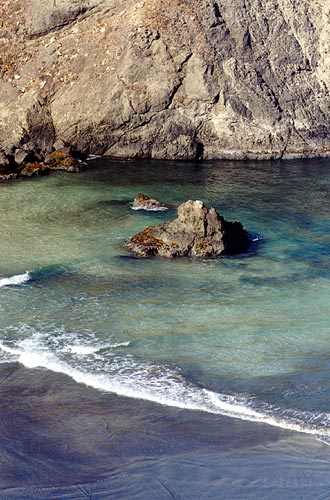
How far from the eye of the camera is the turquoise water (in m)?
24.1

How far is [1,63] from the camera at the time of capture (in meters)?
66.4

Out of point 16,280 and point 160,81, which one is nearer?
point 16,280

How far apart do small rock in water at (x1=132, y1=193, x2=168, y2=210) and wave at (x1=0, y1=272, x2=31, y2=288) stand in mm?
13869

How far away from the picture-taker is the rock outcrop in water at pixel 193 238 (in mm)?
37844

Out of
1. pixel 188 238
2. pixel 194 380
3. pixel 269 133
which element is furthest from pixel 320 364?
pixel 269 133

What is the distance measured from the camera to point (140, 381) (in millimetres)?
24344

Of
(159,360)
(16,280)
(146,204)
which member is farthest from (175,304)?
(146,204)

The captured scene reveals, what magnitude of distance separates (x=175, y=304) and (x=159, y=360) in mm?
5423

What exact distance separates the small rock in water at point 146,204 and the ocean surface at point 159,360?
1.16m

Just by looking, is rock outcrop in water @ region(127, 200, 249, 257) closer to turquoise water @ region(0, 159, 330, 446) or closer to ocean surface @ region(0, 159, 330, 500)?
turquoise water @ region(0, 159, 330, 446)

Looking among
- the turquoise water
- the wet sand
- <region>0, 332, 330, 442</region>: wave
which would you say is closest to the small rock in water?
the turquoise water

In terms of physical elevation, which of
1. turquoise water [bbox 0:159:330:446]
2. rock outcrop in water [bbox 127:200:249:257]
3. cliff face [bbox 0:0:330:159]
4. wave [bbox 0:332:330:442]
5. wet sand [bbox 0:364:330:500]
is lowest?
wet sand [bbox 0:364:330:500]

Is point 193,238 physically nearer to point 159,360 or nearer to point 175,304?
point 175,304

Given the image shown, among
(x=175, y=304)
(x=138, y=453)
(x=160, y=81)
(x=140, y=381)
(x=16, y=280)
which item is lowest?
(x=138, y=453)
